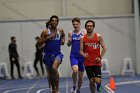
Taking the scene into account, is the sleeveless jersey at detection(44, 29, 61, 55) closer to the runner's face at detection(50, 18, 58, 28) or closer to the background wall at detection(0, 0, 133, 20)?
the runner's face at detection(50, 18, 58, 28)

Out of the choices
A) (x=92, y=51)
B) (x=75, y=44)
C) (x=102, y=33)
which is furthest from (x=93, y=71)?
(x=102, y=33)

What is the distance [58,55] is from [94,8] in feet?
44.4

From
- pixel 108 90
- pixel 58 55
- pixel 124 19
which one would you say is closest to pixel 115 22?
pixel 124 19

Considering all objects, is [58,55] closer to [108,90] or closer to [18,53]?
[108,90]

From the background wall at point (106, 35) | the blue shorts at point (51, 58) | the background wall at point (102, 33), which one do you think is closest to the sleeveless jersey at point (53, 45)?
the blue shorts at point (51, 58)

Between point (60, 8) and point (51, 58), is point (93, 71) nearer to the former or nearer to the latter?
point (51, 58)

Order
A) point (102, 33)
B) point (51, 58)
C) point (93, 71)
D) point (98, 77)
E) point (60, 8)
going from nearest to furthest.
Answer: point (98, 77) < point (93, 71) < point (51, 58) < point (102, 33) < point (60, 8)

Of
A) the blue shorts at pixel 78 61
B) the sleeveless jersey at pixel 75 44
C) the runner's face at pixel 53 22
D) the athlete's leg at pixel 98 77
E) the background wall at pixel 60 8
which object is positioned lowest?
the athlete's leg at pixel 98 77

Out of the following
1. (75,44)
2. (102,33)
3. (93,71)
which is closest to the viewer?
(93,71)

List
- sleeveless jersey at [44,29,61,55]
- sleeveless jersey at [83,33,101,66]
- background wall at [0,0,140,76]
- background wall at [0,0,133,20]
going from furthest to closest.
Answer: background wall at [0,0,133,20] < background wall at [0,0,140,76] < sleeveless jersey at [44,29,61,55] < sleeveless jersey at [83,33,101,66]

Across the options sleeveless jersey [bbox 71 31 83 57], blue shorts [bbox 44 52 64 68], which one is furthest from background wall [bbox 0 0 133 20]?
blue shorts [bbox 44 52 64 68]

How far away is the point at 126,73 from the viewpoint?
23328mm

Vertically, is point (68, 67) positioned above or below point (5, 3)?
below

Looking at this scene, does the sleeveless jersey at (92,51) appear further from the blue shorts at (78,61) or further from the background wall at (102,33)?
the background wall at (102,33)
